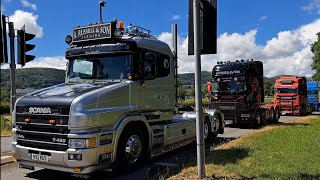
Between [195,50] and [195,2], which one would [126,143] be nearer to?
[195,50]

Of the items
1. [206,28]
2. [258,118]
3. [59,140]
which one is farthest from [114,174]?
[258,118]

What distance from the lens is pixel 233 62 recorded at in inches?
718

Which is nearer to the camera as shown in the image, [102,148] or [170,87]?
[102,148]

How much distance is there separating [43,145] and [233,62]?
13299 millimetres

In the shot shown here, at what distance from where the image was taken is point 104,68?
798cm

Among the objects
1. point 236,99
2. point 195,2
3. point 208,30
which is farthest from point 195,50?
point 236,99

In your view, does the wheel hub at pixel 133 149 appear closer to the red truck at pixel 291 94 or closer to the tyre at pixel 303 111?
the red truck at pixel 291 94

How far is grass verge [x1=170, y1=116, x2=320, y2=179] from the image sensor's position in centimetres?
658

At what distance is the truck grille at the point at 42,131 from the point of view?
6469mm

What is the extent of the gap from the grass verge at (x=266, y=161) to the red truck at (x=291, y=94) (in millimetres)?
18175

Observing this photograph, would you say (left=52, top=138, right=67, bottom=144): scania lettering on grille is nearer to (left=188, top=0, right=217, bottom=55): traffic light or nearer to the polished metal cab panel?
the polished metal cab panel

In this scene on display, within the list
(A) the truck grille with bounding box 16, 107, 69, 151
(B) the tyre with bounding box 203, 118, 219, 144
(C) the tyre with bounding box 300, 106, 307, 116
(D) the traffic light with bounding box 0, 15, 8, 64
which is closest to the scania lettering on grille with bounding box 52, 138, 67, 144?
(A) the truck grille with bounding box 16, 107, 69, 151

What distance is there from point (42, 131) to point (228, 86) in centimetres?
1280

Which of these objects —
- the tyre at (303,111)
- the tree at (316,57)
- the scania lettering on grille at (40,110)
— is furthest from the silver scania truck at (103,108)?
the tree at (316,57)
